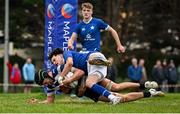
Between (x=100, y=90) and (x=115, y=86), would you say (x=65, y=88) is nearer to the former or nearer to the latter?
(x=100, y=90)

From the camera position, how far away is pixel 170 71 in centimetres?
3131

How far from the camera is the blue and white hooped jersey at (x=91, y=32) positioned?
14.6 meters

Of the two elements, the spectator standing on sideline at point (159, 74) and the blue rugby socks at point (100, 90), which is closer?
the blue rugby socks at point (100, 90)

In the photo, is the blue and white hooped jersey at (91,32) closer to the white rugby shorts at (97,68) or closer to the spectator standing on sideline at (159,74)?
the white rugby shorts at (97,68)

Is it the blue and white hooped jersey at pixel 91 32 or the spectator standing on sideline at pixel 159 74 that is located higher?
the blue and white hooped jersey at pixel 91 32

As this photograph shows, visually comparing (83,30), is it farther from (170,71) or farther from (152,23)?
(152,23)

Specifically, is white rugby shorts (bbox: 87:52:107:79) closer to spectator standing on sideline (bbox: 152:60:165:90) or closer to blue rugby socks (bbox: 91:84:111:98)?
blue rugby socks (bbox: 91:84:111:98)

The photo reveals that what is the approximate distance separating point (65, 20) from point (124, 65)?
3113 cm

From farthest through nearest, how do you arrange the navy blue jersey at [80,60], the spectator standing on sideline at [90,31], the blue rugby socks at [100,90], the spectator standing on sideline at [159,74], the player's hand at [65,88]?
the spectator standing on sideline at [159,74] < the spectator standing on sideline at [90,31] < the navy blue jersey at [80,60] < the player's hand at [65,88] < the blue rugby socks at [100,90]

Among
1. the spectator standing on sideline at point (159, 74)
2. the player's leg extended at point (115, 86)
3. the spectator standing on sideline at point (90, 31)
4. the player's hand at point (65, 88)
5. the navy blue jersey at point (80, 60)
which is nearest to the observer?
the player's hand at point (65, 88)

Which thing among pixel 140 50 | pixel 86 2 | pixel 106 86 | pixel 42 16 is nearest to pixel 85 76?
pixel 106 86

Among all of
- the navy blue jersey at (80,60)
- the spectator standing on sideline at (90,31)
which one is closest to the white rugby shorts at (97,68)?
the navy blue jersey at (80,60)

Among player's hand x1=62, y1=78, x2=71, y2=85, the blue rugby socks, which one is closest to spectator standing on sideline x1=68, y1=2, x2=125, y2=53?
player's hand x1=62, y1=78, x2=71, y2=85

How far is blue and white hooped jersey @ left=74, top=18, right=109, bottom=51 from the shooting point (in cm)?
1461
